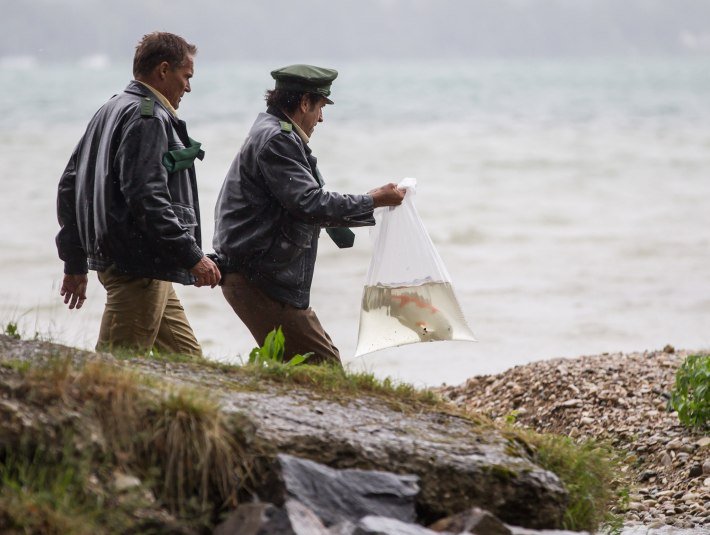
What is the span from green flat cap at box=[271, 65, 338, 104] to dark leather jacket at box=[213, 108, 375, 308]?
0.52 feet

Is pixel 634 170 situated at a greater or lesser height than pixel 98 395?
greater

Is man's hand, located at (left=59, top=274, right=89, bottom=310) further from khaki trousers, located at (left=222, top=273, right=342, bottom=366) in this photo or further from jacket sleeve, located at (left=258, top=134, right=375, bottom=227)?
jacket sleeve, located at (left=258, top=134, right=375, bottom=227)

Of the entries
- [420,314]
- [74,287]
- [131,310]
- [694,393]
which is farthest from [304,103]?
[694,393]

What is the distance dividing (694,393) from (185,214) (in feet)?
10.9

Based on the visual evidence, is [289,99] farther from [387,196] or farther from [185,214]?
[185,214]

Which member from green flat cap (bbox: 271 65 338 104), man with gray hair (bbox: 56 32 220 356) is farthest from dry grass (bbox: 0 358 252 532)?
green flat cap (bbox: 271 65 338 104)

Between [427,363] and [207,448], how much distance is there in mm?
6536

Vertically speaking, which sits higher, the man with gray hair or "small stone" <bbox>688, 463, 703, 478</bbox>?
the man with gray hair

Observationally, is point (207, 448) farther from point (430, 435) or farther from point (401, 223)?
point (401, 223)

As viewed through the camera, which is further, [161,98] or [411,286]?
[411,286]

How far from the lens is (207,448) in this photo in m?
3.78

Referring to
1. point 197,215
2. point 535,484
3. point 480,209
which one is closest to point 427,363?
point 197,215

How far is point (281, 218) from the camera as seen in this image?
18.0ft

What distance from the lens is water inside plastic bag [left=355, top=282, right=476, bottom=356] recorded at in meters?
5.78
